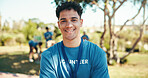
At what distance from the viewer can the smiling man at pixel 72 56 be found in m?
1.56

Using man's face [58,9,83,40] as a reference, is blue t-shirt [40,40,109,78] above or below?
below

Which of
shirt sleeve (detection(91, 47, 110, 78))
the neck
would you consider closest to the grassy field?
shirt sleeve (detection(91, 47, 110, 78))

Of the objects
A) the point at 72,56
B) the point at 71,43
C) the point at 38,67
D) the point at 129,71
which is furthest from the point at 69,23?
the point at 129,71

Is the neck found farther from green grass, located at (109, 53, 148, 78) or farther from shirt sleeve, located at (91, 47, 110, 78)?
green grass, located at (109, 53, 148, 78)

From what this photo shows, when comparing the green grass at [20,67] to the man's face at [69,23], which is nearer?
the man's face at [69,23]

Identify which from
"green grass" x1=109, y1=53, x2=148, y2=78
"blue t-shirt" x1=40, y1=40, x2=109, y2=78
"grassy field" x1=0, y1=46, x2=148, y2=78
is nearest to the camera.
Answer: "blue t-shirt" x1=40, y1=40, x2=109, y2=78

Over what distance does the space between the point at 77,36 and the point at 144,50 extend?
1842 cm

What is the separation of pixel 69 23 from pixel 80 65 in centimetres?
51

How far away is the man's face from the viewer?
1.64m

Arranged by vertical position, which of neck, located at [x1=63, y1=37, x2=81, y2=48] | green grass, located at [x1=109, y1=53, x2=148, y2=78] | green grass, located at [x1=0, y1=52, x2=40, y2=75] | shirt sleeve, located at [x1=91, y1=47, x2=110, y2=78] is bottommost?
green grass, located at [x1=109, y1=53, x2=148, y2=78]

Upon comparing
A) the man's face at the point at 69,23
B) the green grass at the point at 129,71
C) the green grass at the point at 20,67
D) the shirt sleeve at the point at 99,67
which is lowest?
the green grass at the point at 129,71

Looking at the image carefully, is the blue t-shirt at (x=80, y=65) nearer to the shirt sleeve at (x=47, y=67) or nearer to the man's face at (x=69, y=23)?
the shirt sleeve at (x=47, y=67)

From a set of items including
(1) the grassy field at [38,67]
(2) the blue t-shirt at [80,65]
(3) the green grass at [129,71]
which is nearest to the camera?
(2) the blue t-shirt at [80,65]

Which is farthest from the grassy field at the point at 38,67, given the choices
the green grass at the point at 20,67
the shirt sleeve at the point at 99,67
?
the shirt sleeve at the point at 99,67
